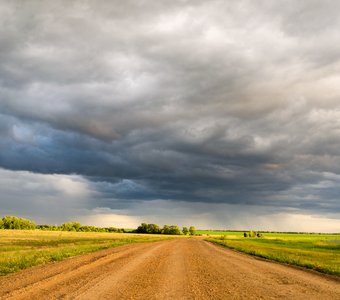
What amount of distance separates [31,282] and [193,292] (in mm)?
6773

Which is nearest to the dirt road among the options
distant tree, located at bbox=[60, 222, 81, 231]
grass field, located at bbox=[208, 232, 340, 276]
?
grass field, located at bbox=[208, 232, 340, 276]

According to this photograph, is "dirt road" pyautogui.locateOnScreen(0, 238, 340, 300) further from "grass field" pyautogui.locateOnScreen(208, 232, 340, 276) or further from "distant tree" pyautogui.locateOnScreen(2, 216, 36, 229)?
"distant tree" pyautogui.locateOnScreen(2, 216, 36, 229)

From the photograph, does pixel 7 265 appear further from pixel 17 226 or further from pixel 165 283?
pixel 17 226

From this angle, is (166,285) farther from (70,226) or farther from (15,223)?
(70,226)

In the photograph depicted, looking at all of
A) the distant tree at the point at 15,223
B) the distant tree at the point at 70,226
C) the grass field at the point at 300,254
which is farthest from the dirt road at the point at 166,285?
the distant tree at the point at 70,226

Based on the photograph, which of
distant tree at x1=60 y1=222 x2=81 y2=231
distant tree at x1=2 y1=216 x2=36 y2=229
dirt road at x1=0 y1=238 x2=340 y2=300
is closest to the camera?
dirt road at x1=0 y1=238 x2=340 y2=300

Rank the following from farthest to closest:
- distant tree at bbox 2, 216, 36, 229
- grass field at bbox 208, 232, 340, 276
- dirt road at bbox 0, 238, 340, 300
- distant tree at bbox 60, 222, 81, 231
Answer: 1. distant tree at bbox 60, 222, 81, 231
2. distant tree at bbox 2, 216, 36, 229
3. grass field at bbox 208, 232, 340, 276
4. dirt road at bbox 0, 238, 340, 300

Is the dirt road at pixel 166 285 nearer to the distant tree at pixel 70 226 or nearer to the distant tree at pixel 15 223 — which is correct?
the distant tree at pixel 15 223

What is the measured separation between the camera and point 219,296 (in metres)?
12.3

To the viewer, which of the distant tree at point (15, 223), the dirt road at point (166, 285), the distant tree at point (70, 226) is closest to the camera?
the dirt road at point (166, 285)

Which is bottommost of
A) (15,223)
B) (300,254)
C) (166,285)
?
(166,285)

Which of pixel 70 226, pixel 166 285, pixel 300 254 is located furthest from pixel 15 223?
pixel 166 285

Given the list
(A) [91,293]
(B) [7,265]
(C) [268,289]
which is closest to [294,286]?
(C) [268,289]

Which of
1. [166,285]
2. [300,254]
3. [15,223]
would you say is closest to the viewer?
[166,285]
